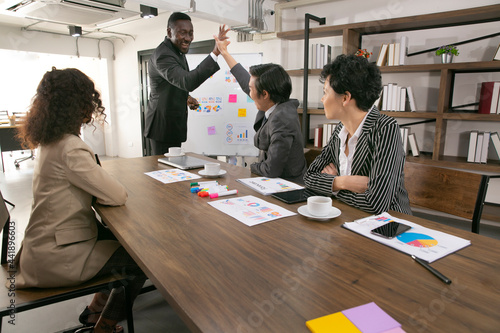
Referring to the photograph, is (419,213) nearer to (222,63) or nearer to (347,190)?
(347,190)

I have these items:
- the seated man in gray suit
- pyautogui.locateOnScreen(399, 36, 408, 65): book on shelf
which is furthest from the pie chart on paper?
pyautogui.locateOnScreen(399, 36, 408, 65): book on shelf

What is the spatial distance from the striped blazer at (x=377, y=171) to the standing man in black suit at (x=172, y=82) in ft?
5.02

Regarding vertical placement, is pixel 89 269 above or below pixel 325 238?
below

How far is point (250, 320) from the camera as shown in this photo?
25.4 inches

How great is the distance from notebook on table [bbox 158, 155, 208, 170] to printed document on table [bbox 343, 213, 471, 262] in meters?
1.16

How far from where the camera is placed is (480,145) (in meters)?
3.06

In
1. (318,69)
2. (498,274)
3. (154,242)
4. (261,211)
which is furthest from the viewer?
(318,69)

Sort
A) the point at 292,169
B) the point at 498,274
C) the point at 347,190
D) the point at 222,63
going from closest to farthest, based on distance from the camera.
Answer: the point at 498,274 → the point at 347,190 → the point at 292,169 → the point at 222,63

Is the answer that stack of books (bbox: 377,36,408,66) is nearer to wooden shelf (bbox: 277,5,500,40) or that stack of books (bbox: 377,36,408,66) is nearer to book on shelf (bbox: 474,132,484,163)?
wooden shelf (bbox: 277,5,500,40)

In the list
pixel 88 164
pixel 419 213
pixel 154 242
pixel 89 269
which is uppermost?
pixel 88 164

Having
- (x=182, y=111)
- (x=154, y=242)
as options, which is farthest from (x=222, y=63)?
(x=154, y=242)

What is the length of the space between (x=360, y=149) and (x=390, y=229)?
51 cm

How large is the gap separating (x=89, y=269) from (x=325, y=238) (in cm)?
91

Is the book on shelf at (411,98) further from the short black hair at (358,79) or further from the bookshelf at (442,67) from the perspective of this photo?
the short black hair at (358,79)
